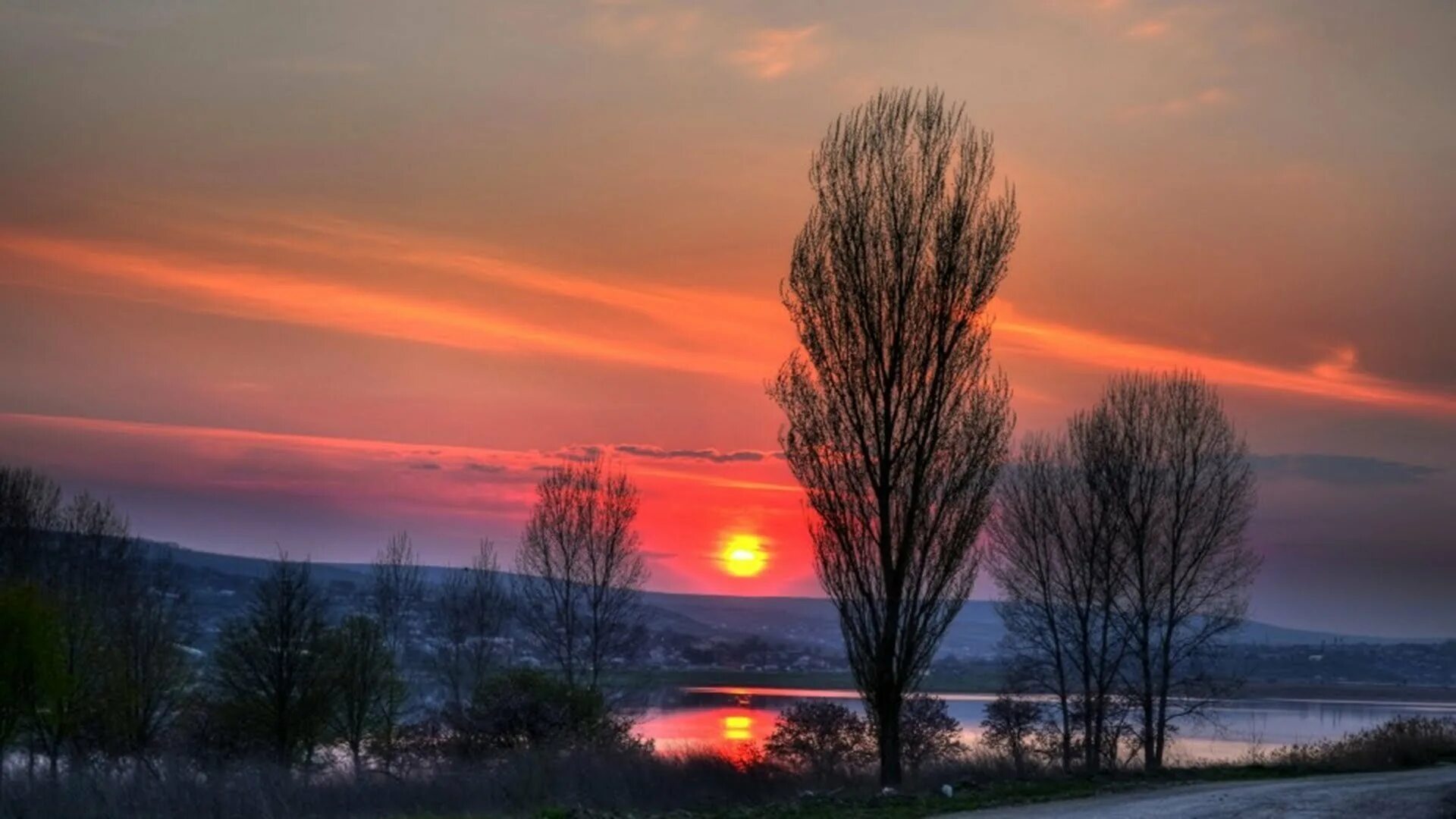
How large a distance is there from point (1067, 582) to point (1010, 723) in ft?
18.5

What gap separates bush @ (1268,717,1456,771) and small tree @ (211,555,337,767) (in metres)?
27.0

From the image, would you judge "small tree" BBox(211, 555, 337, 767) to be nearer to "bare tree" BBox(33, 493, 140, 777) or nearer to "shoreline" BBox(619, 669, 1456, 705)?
"bare tree" BBox(33, 493, 140, 777)

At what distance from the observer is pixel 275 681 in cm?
3831

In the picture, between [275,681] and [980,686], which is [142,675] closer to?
[275,681]

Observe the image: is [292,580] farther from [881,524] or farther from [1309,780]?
[1309,780]

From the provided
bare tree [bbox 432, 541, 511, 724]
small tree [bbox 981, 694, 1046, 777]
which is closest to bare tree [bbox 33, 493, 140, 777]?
bare tree [bbox 432, 541, 511, 724]

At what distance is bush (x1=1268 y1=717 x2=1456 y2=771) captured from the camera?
30.2 m

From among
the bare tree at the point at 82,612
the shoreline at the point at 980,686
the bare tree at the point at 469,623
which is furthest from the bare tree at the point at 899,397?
the shoreline at the point at 980,686

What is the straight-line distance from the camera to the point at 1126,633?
42125 mm

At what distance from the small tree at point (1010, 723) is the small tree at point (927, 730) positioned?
1192 mm

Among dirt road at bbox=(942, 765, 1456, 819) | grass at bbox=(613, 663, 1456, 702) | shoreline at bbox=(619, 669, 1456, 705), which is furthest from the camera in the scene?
grass at bbox=(613, 663, 1456, 702)

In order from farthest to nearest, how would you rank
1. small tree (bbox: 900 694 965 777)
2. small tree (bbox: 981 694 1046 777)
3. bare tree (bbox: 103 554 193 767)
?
1. small tree (bbox: 981 694 1046 777)
2. bare tree (bbox: 103 554 193 767)
3. small tree (bbox: 900 694 965 777)

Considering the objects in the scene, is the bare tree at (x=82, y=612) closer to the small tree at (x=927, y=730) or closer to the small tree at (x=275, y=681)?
the small tree at (x=275, y=681)

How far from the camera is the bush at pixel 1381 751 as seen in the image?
30.2 meters
